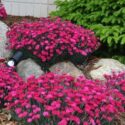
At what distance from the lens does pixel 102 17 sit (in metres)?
7.48

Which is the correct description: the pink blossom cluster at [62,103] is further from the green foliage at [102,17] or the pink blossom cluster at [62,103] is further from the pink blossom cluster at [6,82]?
the green foliage at [102,17]

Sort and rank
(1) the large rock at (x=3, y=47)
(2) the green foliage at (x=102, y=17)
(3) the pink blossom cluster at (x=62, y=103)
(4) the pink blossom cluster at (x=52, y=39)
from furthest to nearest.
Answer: (1) the large rock at (x=3, y=47), (2) the green foliage at (x=102, y=17), (4) the pink blossom cluster at (x=52, y=39), (3) the pink blossom cluster at (x=62, y=103)

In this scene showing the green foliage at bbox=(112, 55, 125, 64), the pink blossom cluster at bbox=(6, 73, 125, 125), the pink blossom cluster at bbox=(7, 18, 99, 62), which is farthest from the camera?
the green foliage at bbox=(112, 55, 125, 64)

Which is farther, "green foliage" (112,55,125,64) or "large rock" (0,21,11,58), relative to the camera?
"green foliage" (112,55,125,64)

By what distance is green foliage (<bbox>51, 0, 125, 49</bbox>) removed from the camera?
276 inches

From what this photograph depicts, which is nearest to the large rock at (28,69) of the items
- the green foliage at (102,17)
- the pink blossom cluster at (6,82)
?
the pink blossom cluster at (6,82)

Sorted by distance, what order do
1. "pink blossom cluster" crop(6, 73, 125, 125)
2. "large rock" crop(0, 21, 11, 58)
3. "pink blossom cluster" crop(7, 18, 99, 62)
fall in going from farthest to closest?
1. "large rock" crop(0, 21, 11, 58)
2. "pink blossom cluster" crop(7, 18, 99, 62)
3. "pink blossom cluster" crop(6, 73, 125, 125)

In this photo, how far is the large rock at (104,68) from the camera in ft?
21.6

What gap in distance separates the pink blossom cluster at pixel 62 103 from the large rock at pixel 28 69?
1.42 metres

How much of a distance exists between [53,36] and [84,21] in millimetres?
1197

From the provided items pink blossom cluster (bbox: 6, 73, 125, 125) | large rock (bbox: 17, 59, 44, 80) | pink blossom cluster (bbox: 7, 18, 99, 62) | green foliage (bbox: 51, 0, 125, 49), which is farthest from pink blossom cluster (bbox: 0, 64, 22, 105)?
green foliage (bbox: 51, 0, 125, 49)

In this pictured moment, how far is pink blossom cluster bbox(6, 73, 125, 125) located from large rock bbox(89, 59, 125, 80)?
1.68 m

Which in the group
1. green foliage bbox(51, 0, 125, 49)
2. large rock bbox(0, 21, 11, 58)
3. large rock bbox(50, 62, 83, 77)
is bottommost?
large rock bbox(50, 62, 83, 77)

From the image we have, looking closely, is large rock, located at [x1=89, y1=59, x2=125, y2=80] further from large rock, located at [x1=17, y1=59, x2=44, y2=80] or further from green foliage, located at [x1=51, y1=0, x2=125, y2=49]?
large rock, located at [x1=17, y1=59, x2=44, y2=80]
